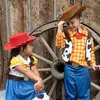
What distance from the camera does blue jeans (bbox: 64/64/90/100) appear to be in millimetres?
3742

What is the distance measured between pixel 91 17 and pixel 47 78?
92 cm

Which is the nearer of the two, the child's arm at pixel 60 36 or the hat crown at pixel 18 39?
the hat crown at pixel 18 39

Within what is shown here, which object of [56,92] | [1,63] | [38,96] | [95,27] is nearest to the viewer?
[38,96]

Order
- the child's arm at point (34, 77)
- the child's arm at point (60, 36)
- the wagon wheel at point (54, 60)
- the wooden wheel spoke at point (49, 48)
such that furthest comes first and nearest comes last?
the wooden wheel spoke at point (49, 48) → the wagon wheel at point (54, 60) → the child's arm at point (60, 36) → the child's arm at point (34, 77)

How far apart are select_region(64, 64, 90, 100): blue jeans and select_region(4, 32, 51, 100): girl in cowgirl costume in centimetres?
35

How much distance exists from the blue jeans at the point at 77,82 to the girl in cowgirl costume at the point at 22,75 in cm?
35

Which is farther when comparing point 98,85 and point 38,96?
point 98,85

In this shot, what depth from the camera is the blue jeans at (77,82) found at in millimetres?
3742

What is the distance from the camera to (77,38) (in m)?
3.71

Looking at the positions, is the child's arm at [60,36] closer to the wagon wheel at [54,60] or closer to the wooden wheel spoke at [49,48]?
the wagon wheel at [54,60]

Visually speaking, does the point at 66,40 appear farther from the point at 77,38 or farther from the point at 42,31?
the point at 42,31

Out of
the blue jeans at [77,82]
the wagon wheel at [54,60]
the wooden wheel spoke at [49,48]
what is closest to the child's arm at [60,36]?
the blue jeans at [77,82]

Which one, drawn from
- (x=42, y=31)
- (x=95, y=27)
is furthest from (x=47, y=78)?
(x=95, y=27)

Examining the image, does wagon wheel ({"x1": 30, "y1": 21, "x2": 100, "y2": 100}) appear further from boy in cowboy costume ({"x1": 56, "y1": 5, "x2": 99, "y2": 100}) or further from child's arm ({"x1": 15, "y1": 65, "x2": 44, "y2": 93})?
child's arm ({"x1": 15, "y1": 65, "x2": 44, "y2": 93})
